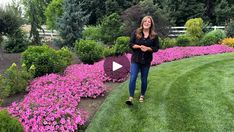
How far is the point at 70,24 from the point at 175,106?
40.2 ft

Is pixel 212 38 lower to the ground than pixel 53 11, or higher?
lower

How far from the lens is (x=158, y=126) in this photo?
6.08 metres

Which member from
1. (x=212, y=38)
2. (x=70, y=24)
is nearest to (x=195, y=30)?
(x=212, y=38)

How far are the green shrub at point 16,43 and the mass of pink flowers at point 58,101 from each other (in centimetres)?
702

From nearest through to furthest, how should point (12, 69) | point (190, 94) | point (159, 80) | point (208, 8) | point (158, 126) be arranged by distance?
point (158, 126) < point (190, 94) < point (12, 69) < point (159, 80) < point (208, 8)

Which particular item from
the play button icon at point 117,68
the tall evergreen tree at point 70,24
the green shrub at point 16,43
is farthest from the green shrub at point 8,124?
the tall evergreen tree at point 70,24

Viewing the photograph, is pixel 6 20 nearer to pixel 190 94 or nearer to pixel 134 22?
pixel 134 22

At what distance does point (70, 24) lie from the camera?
18.5 metres

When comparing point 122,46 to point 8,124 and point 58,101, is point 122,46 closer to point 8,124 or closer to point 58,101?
point 58,101

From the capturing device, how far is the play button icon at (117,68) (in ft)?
32.4

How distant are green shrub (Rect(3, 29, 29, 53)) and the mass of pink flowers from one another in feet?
23.0

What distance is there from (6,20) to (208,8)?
1874 centimetres

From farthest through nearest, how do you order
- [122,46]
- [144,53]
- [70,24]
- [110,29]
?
[110,29] < [70,24] < [122,46] < [144,53]

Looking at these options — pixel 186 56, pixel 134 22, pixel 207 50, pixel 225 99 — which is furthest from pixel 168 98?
pixel 134 22
